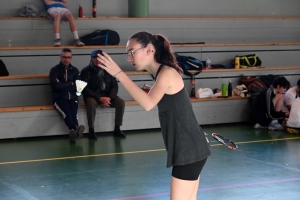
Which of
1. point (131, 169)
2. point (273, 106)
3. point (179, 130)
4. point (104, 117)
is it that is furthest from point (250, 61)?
point (179, 130)

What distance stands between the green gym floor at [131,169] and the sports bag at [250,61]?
2818mm

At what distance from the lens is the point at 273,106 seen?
1099cm

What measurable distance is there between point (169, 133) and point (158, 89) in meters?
0.32

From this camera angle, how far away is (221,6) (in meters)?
14.7

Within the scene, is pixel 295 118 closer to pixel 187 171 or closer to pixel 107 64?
pixel 187 171

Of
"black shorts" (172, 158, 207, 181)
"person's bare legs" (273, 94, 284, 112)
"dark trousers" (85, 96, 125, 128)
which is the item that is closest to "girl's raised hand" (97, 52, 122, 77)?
"black shorts" (172, 158, 207, 181)

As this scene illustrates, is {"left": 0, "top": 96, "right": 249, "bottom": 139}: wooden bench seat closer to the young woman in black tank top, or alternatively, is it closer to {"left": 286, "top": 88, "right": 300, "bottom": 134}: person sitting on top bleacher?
{"left": 286, "top": 88, "right": 300, "bottom": 134}: person sitting on top bleacher

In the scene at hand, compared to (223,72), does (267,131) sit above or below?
below

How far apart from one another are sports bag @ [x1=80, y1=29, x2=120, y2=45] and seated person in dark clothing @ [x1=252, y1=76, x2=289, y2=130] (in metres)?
3.46

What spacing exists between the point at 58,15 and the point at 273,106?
Answer: 499cm

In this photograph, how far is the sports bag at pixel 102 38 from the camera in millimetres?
11828

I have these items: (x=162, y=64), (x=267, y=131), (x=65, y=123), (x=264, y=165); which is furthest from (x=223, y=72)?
(x=162, y=64)

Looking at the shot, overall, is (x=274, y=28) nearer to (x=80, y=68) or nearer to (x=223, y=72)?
(x=223, y=72)

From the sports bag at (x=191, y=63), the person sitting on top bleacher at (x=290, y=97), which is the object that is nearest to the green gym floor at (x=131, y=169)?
the person sitting on top bleacher at (x=290, y=97)
